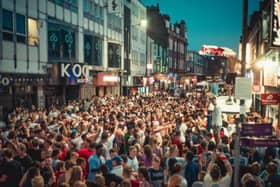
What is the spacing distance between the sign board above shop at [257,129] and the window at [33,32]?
1924 cm

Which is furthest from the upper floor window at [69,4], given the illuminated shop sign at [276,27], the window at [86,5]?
the illuminated shop sign at [276,27]

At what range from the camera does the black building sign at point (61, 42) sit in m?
26.7

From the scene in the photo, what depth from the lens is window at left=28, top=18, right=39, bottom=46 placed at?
23.4 m

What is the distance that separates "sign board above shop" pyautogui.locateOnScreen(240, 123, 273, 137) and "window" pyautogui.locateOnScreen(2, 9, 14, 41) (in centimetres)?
1748

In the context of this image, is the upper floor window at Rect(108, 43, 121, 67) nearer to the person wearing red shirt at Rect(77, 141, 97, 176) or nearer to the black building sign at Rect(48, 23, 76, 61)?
the black building sign at Rect(48, 23, 76, 61)

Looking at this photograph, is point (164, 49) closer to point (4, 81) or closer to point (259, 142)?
point (4, 81)

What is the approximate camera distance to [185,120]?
49.3 ft

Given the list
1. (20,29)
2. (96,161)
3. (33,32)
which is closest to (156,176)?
(96,161)

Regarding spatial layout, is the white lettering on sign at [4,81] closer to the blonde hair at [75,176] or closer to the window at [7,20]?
the window at [7,20]

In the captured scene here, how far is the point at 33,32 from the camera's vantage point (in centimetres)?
2398

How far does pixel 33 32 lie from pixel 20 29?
68.3 inches

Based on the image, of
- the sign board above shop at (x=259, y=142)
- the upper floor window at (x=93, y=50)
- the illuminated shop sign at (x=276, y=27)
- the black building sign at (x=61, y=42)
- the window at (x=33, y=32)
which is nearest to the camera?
the sign board above shop at (x=259, y=142)

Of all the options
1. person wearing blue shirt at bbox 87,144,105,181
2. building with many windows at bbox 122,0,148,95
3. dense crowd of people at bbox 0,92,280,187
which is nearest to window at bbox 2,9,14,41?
dense crowd of people at bbox 0,92,280,187

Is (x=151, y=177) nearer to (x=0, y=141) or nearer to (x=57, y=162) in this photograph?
(x=57, y=162)
